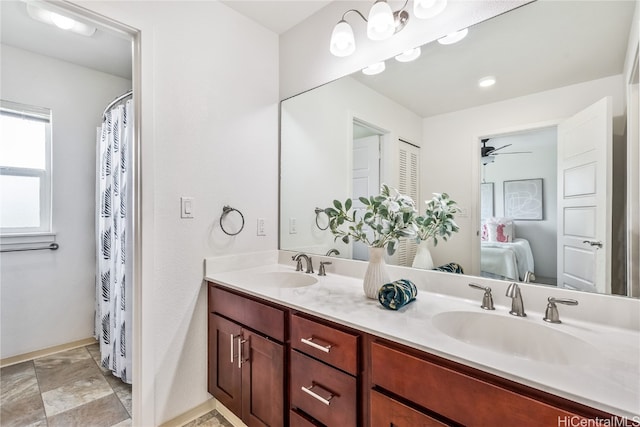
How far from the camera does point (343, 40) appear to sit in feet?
4.91

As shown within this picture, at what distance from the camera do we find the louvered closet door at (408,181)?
1.40m

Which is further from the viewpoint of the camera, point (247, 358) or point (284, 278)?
point (284, 278)

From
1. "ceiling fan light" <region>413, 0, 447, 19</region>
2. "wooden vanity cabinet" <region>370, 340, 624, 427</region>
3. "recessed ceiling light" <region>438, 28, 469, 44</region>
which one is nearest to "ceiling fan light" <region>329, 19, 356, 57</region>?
"ceiling fan light" <region>413, 0, 447, 19</region>

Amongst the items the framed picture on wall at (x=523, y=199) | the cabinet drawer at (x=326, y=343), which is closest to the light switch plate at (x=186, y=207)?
the cabinet drawer at (x=326, y=343)

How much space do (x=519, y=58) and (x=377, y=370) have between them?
129cm

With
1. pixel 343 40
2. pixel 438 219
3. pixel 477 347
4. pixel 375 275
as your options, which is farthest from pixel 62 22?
pixel 477 347

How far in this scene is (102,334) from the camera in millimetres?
2059

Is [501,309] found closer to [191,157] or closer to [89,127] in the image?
[191,157]

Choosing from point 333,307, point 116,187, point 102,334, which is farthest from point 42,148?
point 333,307

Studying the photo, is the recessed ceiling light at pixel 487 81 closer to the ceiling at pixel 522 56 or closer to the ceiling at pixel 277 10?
the ceiling at pixel 522 56

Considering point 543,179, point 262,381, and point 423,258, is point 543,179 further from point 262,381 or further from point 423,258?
point 262,381

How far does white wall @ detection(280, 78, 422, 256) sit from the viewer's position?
1.56 metres

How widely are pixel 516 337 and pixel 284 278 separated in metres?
1.17

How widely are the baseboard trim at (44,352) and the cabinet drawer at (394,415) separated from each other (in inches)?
105
